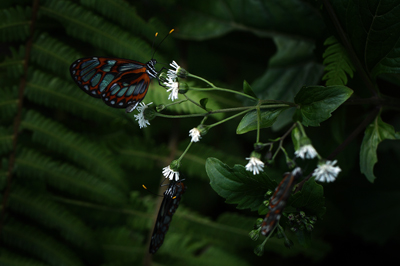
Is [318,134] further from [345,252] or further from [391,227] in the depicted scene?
[345,252]

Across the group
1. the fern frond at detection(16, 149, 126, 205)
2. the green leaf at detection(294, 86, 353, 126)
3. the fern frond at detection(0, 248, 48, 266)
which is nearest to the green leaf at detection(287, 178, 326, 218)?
the green leaf at detection(294, 86, 353, 126)

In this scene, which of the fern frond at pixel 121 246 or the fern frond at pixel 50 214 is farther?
the fern frond at pixel 121 246

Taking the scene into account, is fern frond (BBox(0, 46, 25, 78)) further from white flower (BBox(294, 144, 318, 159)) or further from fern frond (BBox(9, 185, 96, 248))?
white flower (BBox(294, 144, 318, 159))

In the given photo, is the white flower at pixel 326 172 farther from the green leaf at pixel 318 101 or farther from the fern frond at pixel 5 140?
the fern frond at pixel 5 140

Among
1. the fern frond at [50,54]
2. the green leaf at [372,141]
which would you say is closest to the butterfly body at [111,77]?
the fern frond at [50,54]

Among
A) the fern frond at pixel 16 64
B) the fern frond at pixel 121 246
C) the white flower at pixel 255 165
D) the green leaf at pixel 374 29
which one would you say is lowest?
the fern frond at pixel 121 246

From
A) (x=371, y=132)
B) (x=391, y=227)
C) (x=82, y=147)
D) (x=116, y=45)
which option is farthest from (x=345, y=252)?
(x=116, y=45)

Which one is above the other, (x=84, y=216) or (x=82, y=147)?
(x=82, y=147)
